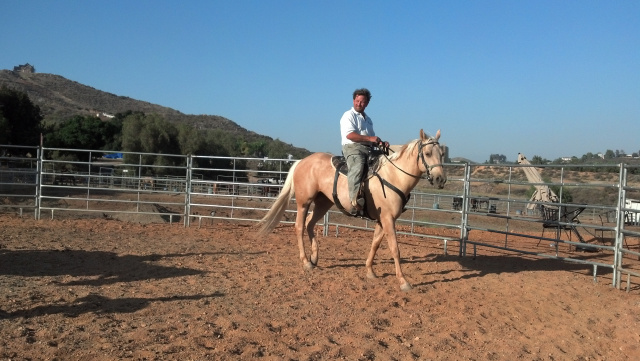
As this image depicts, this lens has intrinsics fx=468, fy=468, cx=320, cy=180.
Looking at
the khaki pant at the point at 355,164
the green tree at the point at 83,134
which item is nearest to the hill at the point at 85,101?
the green tree at the point at 83,134

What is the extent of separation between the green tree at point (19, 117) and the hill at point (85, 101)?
4439 cm

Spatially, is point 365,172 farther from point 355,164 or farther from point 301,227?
point 301,227

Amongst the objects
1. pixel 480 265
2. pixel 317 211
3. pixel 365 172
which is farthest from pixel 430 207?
pixel 365 172

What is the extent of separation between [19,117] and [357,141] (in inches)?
1336

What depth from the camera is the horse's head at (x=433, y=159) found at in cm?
526

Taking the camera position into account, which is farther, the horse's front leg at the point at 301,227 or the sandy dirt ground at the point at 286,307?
the horse's front leg at the point at 301,227

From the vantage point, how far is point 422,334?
387 cm

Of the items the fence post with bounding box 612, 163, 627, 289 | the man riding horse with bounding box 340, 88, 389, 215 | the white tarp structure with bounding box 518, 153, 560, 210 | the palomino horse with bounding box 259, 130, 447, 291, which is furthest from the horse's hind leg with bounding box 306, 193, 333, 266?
the white tarp structure with bounding box 518, 153, 560, 210

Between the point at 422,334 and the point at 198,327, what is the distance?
181 centimetres

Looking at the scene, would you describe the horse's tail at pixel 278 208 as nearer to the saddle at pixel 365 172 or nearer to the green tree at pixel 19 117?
the saddle at pixel 365 172

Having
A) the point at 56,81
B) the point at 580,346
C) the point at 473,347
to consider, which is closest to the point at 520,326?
the point at 580,346

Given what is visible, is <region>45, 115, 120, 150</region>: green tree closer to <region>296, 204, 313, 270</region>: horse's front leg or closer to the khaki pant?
<region>296, 204, 313, 270</region>: horse's front leg

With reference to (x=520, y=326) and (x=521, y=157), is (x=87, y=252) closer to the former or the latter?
(x=520, y=326)

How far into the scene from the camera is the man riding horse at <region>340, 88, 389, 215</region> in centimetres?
579
